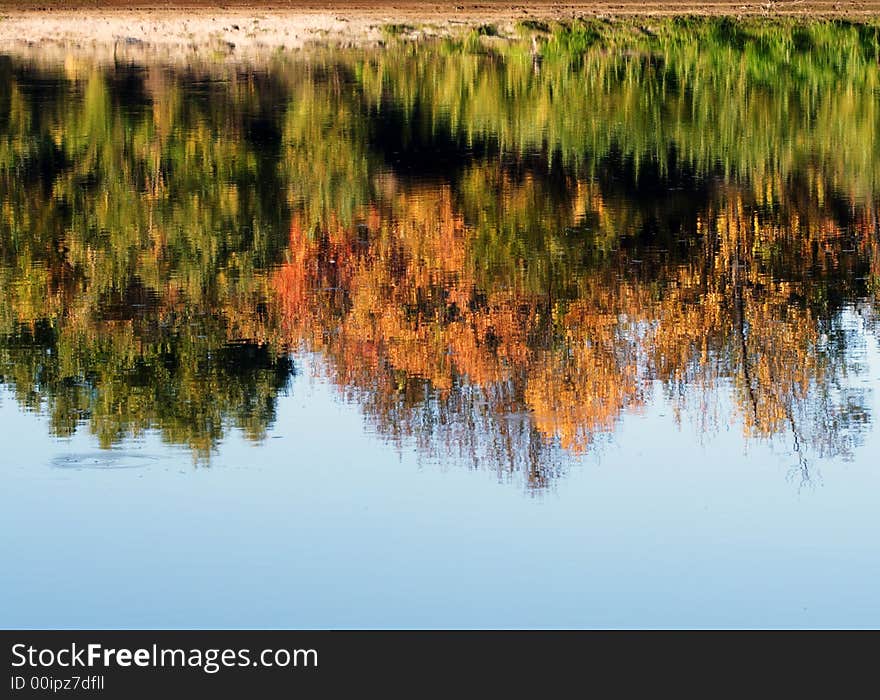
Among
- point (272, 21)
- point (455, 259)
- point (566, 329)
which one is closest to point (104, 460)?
point (566, 329)

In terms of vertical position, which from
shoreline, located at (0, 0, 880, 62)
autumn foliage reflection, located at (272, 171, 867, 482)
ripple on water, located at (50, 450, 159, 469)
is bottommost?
ripple on water, located at (50, 450, 159, 469)

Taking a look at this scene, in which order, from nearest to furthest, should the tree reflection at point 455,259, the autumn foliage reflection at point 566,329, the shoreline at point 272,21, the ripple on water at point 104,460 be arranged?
the ripple on water at point 104,460
the autumn foliage reflection at point 566,329
the tree reflection at point 455,259
the shoreline at point 272,21

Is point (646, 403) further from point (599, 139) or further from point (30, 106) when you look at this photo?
point (30, 106)

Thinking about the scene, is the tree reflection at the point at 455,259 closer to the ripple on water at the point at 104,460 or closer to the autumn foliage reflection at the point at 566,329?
the autumn foliage reflection at the point at 566,329

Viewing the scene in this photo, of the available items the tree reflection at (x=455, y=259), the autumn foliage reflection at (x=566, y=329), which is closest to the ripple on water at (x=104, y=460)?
the tree reflection at (x=455, y=259)

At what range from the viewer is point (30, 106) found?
28109 mm

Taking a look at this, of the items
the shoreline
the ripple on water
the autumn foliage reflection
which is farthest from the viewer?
the shoreline

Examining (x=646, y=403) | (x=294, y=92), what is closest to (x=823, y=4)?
(x=294, y=92)

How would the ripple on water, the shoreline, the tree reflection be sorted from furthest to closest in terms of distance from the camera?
the shoreline → the tree reflection → the ripple on water

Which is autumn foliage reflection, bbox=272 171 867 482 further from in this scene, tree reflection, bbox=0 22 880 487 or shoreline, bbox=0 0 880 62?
shoreline, bbox=0 0 880 62

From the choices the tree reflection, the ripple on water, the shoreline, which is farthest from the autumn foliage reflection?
the shoreline

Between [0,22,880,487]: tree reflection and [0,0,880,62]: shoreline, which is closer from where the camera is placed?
[0,22,880,487]: tree reflection

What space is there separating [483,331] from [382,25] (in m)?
33.5

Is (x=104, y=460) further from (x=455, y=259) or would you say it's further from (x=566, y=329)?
(x=455, y=259)
